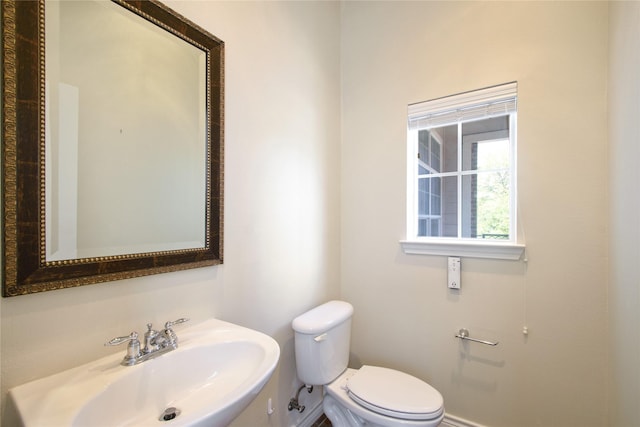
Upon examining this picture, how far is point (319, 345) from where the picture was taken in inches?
55.6

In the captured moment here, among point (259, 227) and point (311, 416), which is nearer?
point (259, 227)

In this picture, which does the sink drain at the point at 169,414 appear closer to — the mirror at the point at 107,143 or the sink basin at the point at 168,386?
the sink basin at the point at 168,386

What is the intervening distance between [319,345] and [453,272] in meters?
0.84

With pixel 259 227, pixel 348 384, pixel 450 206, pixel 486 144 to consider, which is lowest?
pixel 348 384

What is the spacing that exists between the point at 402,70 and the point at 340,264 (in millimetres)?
1333

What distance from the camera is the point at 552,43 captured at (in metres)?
1.35

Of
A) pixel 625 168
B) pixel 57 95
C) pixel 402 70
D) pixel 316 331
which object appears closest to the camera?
pixel 57 95

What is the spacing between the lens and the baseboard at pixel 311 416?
63.6 inches

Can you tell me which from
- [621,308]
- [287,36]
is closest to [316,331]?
Result: [621,308]

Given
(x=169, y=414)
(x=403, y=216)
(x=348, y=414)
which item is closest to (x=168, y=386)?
(x=169, y=414)

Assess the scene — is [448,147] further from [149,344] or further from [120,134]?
[149,344]

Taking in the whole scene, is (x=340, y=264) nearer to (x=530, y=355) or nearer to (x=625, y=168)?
(x=530, y=355)

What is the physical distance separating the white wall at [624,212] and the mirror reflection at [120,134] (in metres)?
1.53

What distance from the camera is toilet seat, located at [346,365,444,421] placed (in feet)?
3.96
